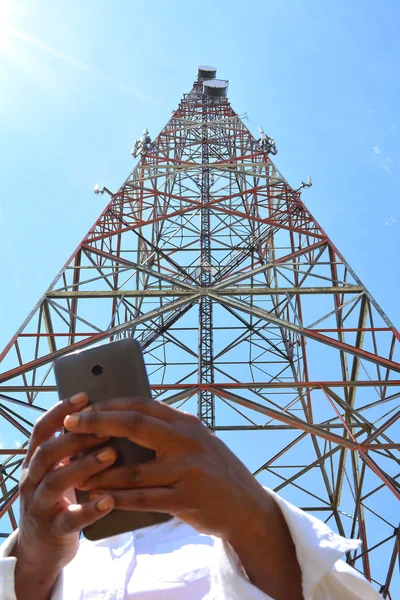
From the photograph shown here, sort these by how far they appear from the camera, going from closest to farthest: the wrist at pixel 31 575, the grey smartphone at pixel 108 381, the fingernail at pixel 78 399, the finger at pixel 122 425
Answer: the finger at pixel 122 425 < the fingernail at pixel 78 399 < the grey smartphone at pixel 108 381 < the wrist at pixel 31 575

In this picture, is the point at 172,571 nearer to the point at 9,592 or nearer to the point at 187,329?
the point at 9,592

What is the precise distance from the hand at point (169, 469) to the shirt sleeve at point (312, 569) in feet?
0.78

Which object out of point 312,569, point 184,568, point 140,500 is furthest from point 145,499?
point 184,568

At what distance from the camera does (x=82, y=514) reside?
1374 mm

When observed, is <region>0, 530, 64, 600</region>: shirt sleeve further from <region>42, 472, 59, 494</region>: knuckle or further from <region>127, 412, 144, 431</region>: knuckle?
<region>127, 412, 144, 431</region>: knuckle

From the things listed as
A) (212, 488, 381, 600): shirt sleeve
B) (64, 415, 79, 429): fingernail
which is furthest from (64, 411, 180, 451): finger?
(212, 488, 381, 600): shirt sleeve

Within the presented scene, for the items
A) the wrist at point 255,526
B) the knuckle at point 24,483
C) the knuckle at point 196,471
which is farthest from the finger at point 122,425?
the wrist at point 255,526

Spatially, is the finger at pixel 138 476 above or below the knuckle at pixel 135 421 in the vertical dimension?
below

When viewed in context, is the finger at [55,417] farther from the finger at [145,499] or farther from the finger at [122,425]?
the finger at [145,499]

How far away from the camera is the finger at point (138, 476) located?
1.36m

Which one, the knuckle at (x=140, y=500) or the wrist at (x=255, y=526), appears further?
→ the wrist at (x=255, y=526)

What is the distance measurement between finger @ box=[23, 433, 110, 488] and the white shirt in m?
0.51

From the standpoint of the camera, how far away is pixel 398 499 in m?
5.23

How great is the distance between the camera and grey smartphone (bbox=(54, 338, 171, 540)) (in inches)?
60.0
